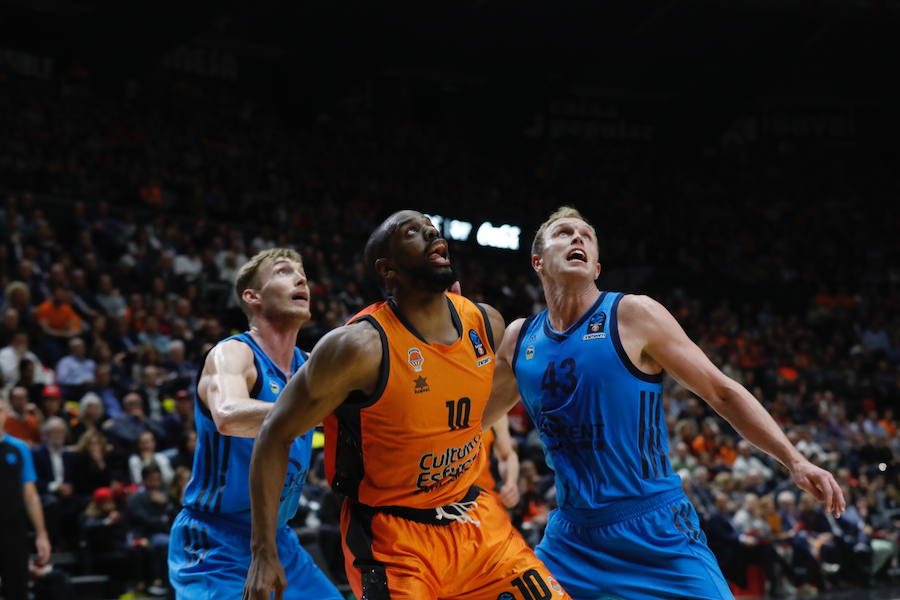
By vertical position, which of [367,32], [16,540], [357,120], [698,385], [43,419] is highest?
[367,32]

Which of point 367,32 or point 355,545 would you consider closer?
point 355,545

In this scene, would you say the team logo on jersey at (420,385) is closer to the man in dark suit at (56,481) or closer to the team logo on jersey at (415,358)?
the team logo on jersey at (415,358)

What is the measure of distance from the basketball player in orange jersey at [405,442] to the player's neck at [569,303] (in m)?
0.67

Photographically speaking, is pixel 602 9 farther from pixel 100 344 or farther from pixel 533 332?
pixel 533 332

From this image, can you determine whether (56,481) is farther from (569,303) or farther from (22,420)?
(569,303)

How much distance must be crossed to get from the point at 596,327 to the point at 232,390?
1.46m

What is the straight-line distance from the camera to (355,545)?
349cm

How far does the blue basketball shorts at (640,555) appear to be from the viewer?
3.85 m

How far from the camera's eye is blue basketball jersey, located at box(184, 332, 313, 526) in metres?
4.16

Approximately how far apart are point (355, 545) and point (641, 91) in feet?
85.1

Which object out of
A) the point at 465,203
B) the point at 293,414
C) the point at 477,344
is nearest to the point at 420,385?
the point at 477,344

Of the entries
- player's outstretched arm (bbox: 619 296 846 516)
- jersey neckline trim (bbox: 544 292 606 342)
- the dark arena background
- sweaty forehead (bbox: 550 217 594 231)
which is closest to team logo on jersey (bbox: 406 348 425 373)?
jersey neckline trim (bbox: 544 292 606 342)

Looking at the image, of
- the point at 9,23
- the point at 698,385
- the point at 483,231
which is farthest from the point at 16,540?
the point at 9,23

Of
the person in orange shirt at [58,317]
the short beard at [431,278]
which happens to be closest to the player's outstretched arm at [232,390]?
the short beard at [431,278]
